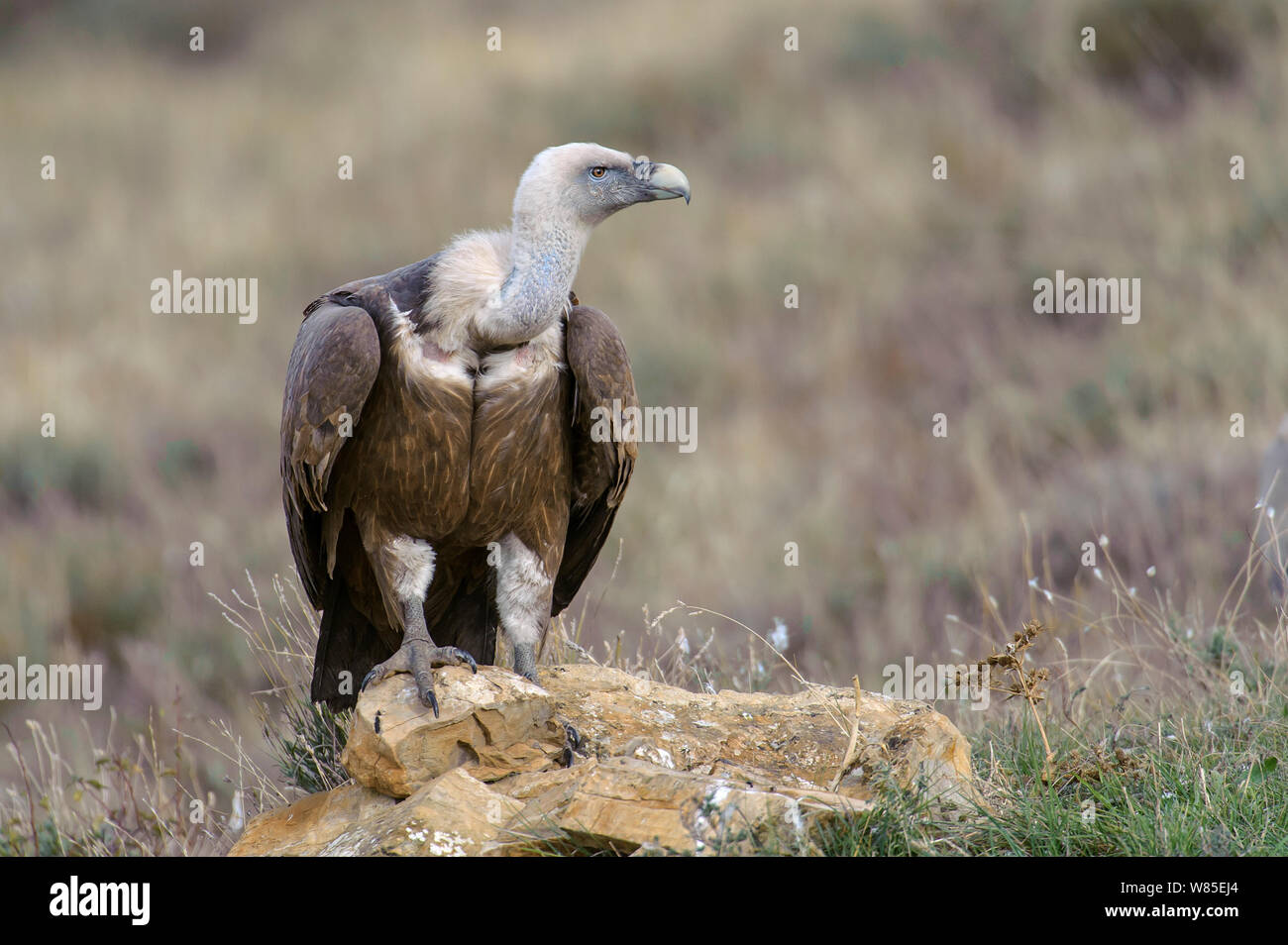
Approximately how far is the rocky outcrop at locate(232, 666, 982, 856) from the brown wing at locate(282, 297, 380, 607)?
81 centimetres

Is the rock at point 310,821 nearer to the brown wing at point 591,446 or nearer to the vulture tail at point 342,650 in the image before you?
the vulture tail at point 342,650

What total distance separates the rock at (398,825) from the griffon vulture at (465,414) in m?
0.46

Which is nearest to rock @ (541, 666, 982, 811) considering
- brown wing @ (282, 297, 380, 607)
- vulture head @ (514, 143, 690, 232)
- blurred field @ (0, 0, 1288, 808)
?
brown wing @ (282, 297, 380, 607)

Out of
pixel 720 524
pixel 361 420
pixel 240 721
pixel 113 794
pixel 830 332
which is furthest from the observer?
pixel 830 332

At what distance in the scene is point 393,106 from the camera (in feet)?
69.9

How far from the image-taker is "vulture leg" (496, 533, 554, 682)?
532 centimetres

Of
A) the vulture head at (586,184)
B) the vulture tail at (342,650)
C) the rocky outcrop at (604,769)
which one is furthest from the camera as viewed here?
the vulture tail at (342,650)

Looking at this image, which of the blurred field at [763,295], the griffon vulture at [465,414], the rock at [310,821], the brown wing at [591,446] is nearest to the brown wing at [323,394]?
the griffon vulture at [465,414]

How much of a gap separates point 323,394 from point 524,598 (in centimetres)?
110

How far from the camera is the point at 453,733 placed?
450cm

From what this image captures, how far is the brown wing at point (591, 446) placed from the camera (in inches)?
201

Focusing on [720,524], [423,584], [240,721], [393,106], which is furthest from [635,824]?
[393,106]

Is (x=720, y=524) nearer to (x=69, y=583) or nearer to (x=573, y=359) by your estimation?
(x=69, y=583)

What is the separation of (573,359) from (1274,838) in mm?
2715
